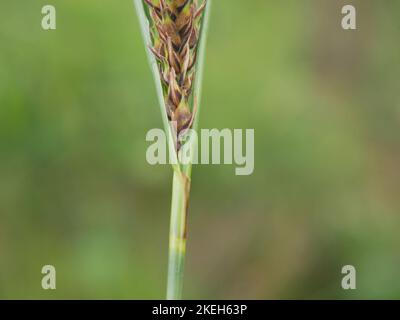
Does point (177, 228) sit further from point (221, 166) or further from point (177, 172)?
point (221, 166)

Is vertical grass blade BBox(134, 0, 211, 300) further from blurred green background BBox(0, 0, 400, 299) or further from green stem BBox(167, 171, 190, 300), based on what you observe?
blurred green background BBox(0, 0, 400, 299)

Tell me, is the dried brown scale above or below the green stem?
above

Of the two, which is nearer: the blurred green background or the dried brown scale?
the dried brown scale

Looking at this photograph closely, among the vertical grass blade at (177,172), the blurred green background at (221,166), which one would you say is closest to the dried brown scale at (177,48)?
the vertical grass blade at (177,172)

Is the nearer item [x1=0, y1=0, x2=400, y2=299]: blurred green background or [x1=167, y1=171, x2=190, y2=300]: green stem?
[x1=167, y1=171, x2=190, y2=300]: green stem

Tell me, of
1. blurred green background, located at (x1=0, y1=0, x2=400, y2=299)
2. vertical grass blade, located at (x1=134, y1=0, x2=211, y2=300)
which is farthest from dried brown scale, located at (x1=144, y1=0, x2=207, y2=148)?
blurred green background, located at (x1=0, y1=0, x2=400, y2=299)
